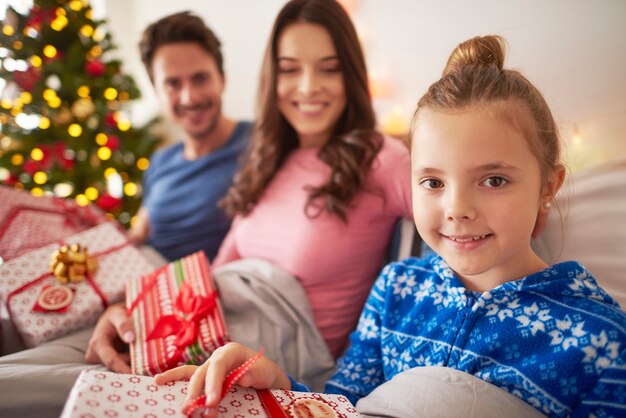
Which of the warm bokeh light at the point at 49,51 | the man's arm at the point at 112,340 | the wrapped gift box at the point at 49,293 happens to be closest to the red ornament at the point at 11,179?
the warm bokeh light at the point at 49,51

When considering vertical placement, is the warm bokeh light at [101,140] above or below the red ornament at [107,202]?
above

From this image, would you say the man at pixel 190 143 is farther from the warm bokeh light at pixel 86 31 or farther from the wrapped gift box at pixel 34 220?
the warm bokeh light at pixel 86 31

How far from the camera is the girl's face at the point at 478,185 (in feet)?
2.26

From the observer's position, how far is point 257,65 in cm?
284

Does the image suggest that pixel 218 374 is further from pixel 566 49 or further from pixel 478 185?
pixel 566 49

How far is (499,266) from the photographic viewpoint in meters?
0.79

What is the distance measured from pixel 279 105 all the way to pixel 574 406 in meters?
1.02

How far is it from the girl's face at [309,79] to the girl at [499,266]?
0.48 metres

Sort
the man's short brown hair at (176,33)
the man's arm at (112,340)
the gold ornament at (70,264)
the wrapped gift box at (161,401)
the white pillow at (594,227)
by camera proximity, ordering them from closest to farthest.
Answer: the wrapped gift box at (161,401)
the white pillow at (594,227)
the man's arm at (112,340)
the gold ornament at (70,264)
the man's short brown hair at (176,33)

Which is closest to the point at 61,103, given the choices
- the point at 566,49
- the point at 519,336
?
the point at 566,49

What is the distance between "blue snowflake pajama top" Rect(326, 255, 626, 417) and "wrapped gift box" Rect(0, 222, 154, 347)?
2.18 feet

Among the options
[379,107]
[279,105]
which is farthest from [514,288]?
[379,107]

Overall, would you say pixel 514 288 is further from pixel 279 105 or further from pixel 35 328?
pixel 35 328

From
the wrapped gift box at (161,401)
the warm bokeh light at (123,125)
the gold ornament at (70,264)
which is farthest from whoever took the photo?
→ the warm bokeh light at (123,125)
